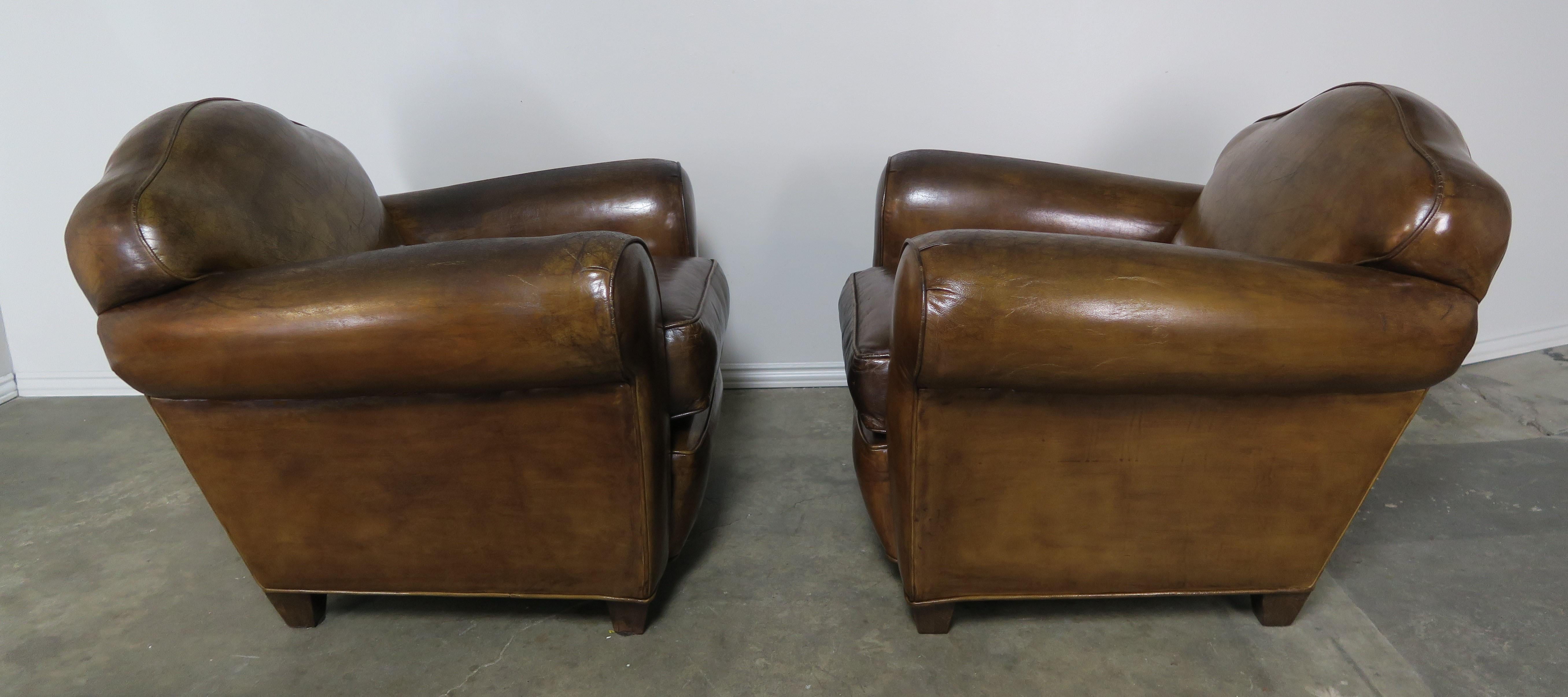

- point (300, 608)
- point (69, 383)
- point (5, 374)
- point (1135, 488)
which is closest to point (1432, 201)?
point (1135, 488)

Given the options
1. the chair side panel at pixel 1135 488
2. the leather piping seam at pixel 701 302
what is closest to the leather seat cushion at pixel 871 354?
the chair side panel at pixel 1135 488

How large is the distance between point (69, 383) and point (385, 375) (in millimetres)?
2058

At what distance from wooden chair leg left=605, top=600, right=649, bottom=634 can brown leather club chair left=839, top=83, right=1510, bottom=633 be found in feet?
1.31

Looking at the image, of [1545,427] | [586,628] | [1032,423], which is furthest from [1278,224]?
[1545,427]

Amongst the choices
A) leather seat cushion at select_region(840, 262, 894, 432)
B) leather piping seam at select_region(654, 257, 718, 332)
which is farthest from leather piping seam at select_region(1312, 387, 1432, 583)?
leather piping seam at select_region(654, 257, 718, 332)

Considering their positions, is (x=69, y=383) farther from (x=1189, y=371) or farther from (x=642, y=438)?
(x=1189, y=371)

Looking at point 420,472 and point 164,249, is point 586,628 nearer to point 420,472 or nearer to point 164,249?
point 420,472

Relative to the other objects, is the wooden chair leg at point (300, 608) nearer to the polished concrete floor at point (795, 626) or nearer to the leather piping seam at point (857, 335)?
the polished concrete floor at point (795, 626)

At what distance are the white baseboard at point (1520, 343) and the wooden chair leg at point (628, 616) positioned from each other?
8.27 ft

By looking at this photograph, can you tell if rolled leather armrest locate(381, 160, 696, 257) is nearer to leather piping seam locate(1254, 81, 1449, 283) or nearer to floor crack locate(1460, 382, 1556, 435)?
leather piping seam locate(1254, 81, 1449, 283)

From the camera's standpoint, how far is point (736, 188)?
2.20 metres

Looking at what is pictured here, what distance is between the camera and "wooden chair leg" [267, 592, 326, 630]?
1.34m

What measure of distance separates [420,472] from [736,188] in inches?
48.6

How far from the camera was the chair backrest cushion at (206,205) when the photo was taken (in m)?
1.04
